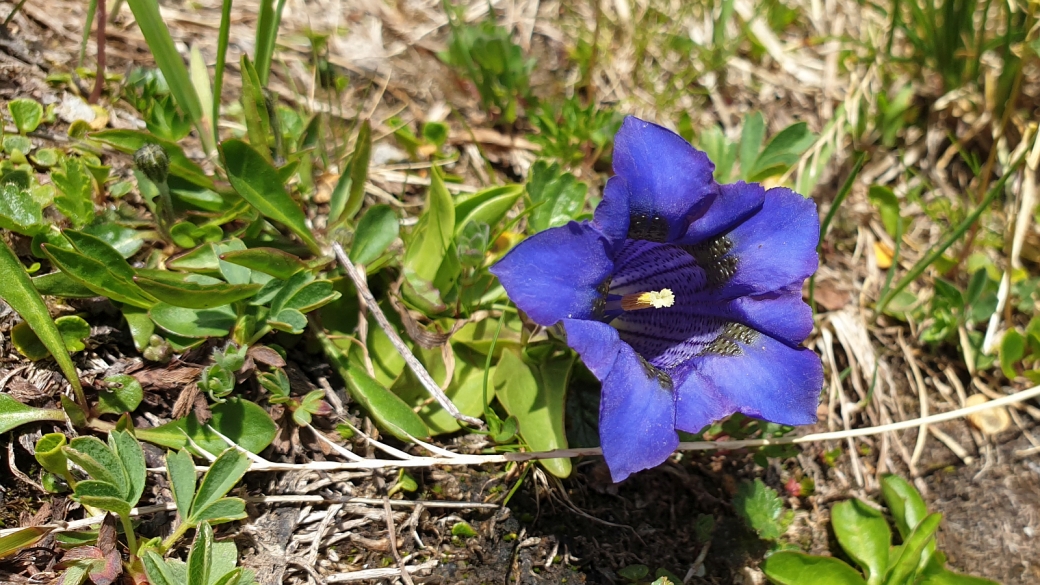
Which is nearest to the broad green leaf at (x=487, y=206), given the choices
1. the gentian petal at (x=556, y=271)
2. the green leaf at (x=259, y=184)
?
the green leaf at (x=259, y=184)

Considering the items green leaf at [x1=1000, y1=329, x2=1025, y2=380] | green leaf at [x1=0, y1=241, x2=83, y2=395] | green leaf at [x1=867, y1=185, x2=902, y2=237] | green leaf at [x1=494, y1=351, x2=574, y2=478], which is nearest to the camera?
green leaf at [x1=0, y1=241, x2=83, y2=395]

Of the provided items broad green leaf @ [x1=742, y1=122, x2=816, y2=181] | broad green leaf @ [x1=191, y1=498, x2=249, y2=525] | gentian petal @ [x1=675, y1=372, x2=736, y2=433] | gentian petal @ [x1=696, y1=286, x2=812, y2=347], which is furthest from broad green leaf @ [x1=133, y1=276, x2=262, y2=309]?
broad green leaf @ [x1=742, y1=122, x2=816, y2=181]

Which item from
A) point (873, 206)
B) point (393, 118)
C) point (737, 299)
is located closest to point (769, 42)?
point (873, 206)

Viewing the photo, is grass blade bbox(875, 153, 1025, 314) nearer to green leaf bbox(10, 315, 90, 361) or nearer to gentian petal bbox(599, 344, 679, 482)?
gentian petal bbox(599, 344, 679, 482)

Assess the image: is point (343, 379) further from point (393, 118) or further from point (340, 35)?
point (340, 35)

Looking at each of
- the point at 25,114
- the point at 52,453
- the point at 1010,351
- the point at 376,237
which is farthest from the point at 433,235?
the point at 1010,351

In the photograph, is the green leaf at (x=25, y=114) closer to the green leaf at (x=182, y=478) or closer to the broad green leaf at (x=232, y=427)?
the broad green leaf at (x=232, y=427)

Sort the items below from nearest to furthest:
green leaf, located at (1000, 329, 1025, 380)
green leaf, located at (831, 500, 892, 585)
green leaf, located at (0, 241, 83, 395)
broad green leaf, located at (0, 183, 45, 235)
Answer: green leaf, located at (0, 241, 83, 395) → broad green leaf, located at (0, 183, 45, 235) → green leaf, located at (831, 500, 892, 585) → green leaf, located at (1000, 329, 1025, 380)

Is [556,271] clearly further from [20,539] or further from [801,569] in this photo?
[20,539]
